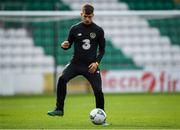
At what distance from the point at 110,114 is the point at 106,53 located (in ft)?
31.4

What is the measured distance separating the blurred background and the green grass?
201 centimetres

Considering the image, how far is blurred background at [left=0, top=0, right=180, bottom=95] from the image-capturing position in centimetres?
2138

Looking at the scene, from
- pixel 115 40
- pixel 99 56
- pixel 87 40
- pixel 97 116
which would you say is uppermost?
pixel 87 40

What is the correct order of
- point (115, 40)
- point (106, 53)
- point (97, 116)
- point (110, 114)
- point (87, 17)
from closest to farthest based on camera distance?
point (97, 116) → point (87, 17) → point (110, 114) → point (106, 53) → point (115, 40)

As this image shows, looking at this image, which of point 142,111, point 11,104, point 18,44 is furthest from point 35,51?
point 142,111

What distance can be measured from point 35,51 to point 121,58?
119 inches

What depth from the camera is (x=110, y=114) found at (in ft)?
43.9

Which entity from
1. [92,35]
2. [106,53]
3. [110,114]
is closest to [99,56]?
[92,35]

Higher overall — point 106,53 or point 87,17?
point 87,17

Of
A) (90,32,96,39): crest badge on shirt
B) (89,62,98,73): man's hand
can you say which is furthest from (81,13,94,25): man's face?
(89,62,98,73): man's hand

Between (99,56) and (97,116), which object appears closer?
(97,116)

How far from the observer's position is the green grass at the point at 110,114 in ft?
34.6

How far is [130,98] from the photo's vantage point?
754 inches

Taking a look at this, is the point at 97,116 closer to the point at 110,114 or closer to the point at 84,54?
the point at 84,54
